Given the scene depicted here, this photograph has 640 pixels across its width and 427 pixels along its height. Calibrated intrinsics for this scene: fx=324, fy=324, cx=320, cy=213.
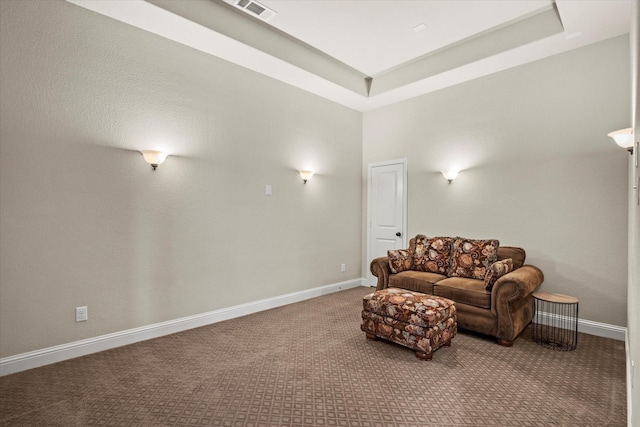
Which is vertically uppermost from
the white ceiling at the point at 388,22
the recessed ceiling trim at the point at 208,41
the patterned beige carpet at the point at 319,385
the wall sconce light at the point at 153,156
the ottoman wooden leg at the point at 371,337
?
the white ceiling at the point at 388,22

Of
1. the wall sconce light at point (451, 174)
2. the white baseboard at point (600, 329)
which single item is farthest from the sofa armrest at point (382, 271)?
the white baseboard at point (600, 329)

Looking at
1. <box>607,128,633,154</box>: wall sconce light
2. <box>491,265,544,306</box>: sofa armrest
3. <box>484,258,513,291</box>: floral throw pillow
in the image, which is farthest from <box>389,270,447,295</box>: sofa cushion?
<box>607,128,633,154</box>: wall sconce light

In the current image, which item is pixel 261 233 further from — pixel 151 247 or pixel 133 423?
pixel 133 423

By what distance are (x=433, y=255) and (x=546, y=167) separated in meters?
1.77

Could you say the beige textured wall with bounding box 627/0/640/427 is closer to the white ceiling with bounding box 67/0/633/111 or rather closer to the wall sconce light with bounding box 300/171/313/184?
the white ceiling with bounding box 67/0/633/111

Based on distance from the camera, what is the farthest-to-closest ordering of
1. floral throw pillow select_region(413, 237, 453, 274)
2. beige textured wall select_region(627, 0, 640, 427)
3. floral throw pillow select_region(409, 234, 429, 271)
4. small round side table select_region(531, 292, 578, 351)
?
1. floral throw pillow select_region(409, 234, 429, 271)
2. floral throw pillow select_region(413, 237, 453, 274)
3. small round side table select_region(531, 292, 578, 351)
4. beige textured wall select_region(627, 0, 640, 427)

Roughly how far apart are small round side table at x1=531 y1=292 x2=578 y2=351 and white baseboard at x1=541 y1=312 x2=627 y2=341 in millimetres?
52

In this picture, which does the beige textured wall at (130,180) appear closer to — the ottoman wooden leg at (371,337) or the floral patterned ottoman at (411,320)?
the ottoman wooden leg at (371,337)

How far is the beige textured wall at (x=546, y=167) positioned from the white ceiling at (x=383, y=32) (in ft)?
0.98

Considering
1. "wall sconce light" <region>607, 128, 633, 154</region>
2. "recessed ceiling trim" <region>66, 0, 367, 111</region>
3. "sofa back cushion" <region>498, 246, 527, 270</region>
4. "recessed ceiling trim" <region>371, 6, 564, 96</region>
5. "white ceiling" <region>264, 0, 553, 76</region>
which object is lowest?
"sofa back cushion" <region>498, 246, 527, 270</region>

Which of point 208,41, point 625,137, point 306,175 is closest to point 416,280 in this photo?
point 306,175

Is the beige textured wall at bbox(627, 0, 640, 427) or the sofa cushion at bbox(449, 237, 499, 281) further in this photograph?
the sofa cushion at bbox(449, 237, 499, 281)

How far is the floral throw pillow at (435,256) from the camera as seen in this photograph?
444 cm

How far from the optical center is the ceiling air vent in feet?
11.2
